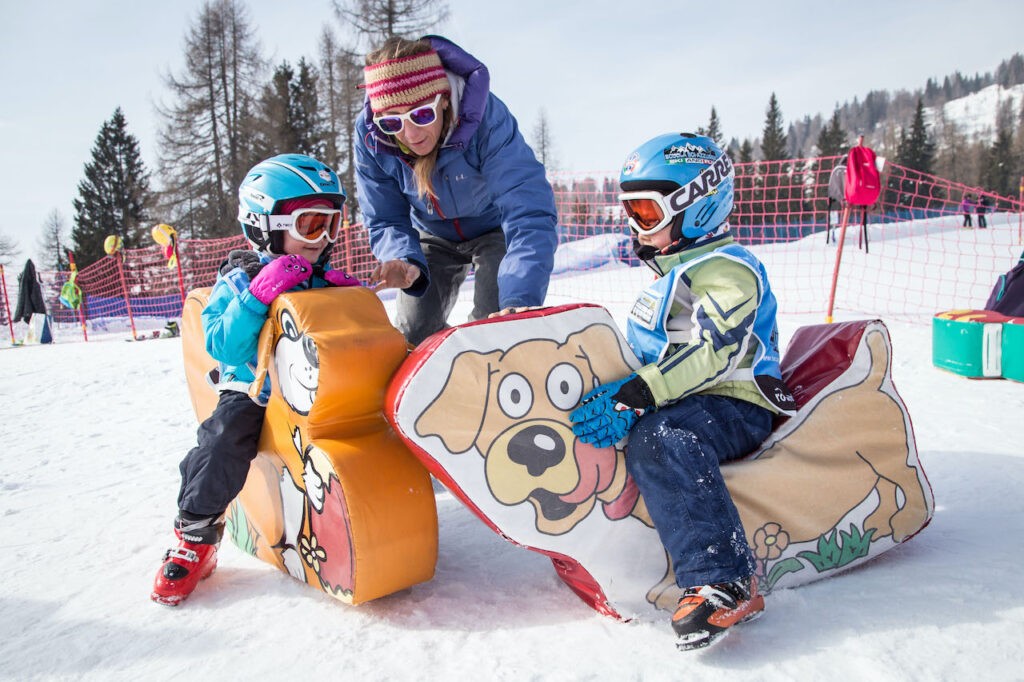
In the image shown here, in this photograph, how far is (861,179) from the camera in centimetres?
721

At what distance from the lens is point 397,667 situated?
1.67 m

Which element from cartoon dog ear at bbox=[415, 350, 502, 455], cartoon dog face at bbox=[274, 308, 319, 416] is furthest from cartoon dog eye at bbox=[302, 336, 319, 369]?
cartoon dog ear at bbox=[415, 350, 502, 455]

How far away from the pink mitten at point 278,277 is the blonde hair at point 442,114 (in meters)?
0.83

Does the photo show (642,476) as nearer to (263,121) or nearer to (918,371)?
(918,371)

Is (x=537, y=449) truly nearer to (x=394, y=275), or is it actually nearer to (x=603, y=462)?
(x=603, y=462)

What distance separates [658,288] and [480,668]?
1.32 metres

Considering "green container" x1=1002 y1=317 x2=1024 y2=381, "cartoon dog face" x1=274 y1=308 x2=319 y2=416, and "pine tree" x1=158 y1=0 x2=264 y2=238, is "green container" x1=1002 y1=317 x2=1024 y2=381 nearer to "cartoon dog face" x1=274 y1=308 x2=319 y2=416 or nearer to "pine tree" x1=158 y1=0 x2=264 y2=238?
"cartoon dog face" x1=274 y1=308 x2=319 y2=416

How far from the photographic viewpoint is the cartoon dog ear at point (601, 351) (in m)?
1.99

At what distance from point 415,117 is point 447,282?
0.95 meters

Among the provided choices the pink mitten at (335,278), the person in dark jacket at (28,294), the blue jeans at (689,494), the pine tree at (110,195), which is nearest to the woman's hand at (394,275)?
the pink mitten at (335,278)

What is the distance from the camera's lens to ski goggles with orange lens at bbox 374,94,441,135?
101 inches

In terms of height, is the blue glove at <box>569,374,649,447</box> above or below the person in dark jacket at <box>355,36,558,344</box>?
below

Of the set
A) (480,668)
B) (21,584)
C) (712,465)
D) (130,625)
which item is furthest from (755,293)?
(21,584)

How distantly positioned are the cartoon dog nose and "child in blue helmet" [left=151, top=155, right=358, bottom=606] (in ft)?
3.12
